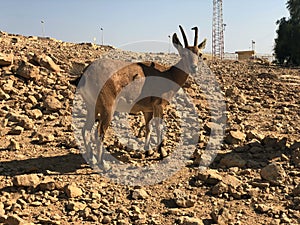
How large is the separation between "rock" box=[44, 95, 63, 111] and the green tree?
33227mm

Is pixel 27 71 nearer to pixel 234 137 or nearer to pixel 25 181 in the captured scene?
pixel 25 181

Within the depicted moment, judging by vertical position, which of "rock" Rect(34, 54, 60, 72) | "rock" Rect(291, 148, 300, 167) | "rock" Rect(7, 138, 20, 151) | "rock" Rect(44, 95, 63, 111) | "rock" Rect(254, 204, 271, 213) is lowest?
"rock" Rect(254, 204, 271, 213)

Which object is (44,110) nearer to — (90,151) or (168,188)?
(90,151)

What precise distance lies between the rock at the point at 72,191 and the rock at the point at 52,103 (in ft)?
14.4

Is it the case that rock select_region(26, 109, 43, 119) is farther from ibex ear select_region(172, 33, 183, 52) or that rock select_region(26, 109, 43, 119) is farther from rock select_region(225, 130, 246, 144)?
rock select_region(225, 130, 246, 144)

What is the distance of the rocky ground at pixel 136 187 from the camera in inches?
195

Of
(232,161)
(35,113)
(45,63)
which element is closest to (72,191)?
(232,161)

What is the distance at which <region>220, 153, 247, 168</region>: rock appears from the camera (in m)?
6.61

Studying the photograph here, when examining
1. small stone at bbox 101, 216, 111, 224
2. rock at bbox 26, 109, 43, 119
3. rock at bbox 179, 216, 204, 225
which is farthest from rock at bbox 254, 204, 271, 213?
rock at bbox 26, 109, 43, 119

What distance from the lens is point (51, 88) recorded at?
11305 mm

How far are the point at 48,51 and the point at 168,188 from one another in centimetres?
1218

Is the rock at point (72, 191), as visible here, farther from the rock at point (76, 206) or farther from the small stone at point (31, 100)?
the small stone at point (31, 100)

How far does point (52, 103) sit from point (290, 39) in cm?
3412

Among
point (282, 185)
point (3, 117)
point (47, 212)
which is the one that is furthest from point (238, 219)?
point (3, 117)
